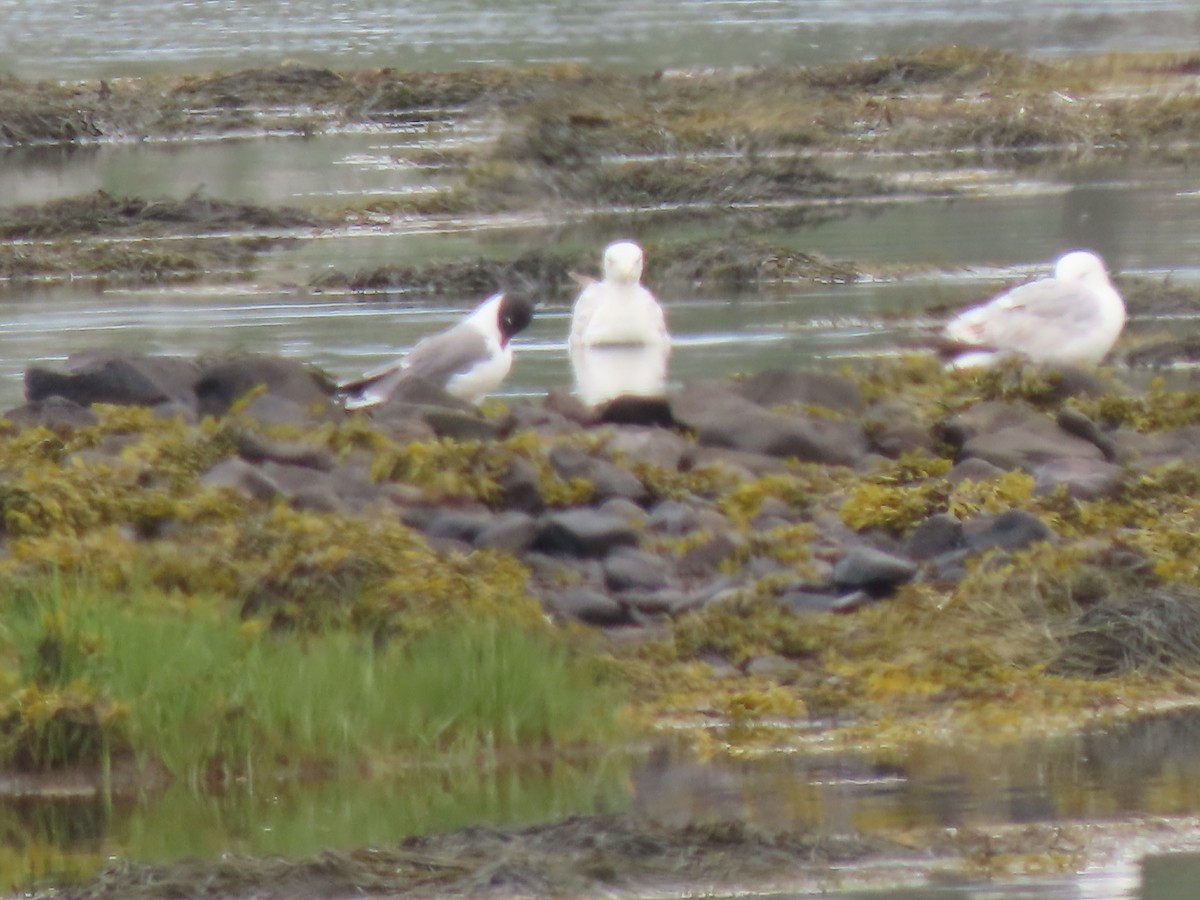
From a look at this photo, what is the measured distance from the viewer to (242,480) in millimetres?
9227

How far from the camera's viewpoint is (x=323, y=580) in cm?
797

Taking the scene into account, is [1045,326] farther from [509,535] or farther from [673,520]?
[509,535]

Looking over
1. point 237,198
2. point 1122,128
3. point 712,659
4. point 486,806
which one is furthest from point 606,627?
point 1122,128

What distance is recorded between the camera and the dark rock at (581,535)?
8812 millimetres

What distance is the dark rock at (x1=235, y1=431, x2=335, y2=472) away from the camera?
9734 mm

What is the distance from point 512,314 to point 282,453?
3.39 metres

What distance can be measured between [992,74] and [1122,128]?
5369 mm

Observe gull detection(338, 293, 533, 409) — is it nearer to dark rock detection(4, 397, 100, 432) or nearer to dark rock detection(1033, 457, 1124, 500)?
dark rock detection(4, 397, 100, 432)

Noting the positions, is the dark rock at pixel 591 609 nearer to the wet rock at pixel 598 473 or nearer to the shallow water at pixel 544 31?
the wet rock at pixel 598 473

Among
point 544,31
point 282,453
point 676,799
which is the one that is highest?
point 544,31

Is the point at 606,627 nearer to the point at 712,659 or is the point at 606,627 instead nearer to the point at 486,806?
the point at 712,659

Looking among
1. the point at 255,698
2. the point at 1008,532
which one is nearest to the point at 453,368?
the point at 1008,532

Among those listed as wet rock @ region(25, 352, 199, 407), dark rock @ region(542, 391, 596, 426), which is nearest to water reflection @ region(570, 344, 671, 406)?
dark rock @ region(542, 391, 596, 426)

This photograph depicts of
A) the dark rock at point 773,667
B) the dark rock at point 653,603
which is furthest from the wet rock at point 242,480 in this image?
the dark rock at point 773,667
